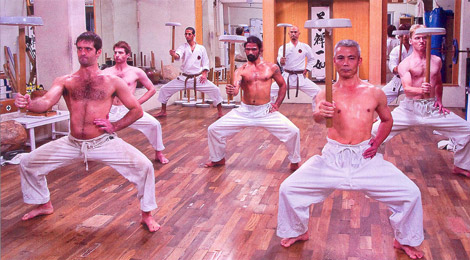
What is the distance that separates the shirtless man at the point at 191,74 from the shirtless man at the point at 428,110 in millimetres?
4022

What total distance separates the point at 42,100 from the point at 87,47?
47 cm

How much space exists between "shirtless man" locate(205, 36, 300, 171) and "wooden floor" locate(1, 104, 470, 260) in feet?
1.00

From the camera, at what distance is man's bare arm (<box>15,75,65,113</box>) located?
3468 millimetres

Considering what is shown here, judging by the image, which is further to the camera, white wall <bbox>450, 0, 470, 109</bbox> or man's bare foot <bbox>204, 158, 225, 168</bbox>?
white wall <bbox>450, 0, 470, 109</bbox>

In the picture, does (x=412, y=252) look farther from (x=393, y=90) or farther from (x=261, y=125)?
(x=393, y=90)

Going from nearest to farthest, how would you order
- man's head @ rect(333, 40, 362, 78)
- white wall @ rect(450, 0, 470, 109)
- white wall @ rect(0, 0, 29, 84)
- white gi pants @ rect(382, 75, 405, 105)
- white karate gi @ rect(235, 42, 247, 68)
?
1. man's head @ rect(333, 40, 362, 78)
2. white gi pants @ rect(382, 75, 405, 105)
3. white wall @ rect(0, 0, 29, 84)
4. white wall @ rect(450, 0, 470, 109)
5. white karate gi @ rect(235, 42, 247, 68)

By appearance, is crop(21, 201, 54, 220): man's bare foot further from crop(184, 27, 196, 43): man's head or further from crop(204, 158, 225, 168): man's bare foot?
crop(184, 27, 196, 43): man's head

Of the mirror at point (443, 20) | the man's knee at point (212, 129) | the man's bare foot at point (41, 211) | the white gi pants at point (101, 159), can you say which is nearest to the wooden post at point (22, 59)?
the white gi pants at point (101, 159)

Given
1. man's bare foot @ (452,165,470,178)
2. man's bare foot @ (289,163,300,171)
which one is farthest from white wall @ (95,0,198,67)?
man's bare foot @ (452,165,470,178)

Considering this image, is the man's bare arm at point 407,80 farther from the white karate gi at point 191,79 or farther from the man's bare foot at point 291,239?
the white karate gi at point 191,79

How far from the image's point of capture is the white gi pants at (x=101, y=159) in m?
3.74

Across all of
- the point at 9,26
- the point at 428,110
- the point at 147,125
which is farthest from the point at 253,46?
the point at 9,26

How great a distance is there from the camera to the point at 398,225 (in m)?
3.21

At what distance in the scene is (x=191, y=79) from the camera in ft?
28.4
